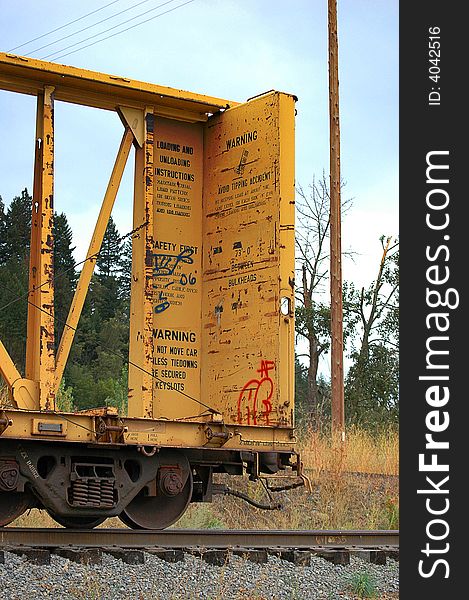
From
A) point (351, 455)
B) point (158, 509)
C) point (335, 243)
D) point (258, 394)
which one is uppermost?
point (335, 243)

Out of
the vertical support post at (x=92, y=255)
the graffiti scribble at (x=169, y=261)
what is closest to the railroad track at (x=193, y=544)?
the vertical support post at (x=92, y=255)

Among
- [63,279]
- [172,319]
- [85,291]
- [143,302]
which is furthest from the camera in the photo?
[63,279]

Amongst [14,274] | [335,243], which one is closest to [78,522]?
[335,243]

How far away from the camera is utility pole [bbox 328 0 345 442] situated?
17.5m

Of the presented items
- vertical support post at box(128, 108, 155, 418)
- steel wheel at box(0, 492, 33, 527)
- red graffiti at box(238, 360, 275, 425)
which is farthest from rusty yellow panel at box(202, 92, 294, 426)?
steel wheel at box(0, 492, 33, 527)

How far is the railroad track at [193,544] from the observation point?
7855 millimetres

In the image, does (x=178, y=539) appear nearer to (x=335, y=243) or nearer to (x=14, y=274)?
(x=335, y=243)

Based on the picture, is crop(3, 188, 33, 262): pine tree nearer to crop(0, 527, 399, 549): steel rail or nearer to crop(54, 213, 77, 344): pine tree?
crop(54, 213, 77, 344): pine tree

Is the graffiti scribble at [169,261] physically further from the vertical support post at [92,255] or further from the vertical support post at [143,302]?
the vertical support post at [92,255]

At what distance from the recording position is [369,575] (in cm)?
779

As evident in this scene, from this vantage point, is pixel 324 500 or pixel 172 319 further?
pixel 324 500

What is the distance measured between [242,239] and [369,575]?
4.34 meters

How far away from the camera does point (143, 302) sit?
10.7m

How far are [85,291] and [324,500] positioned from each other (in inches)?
205
